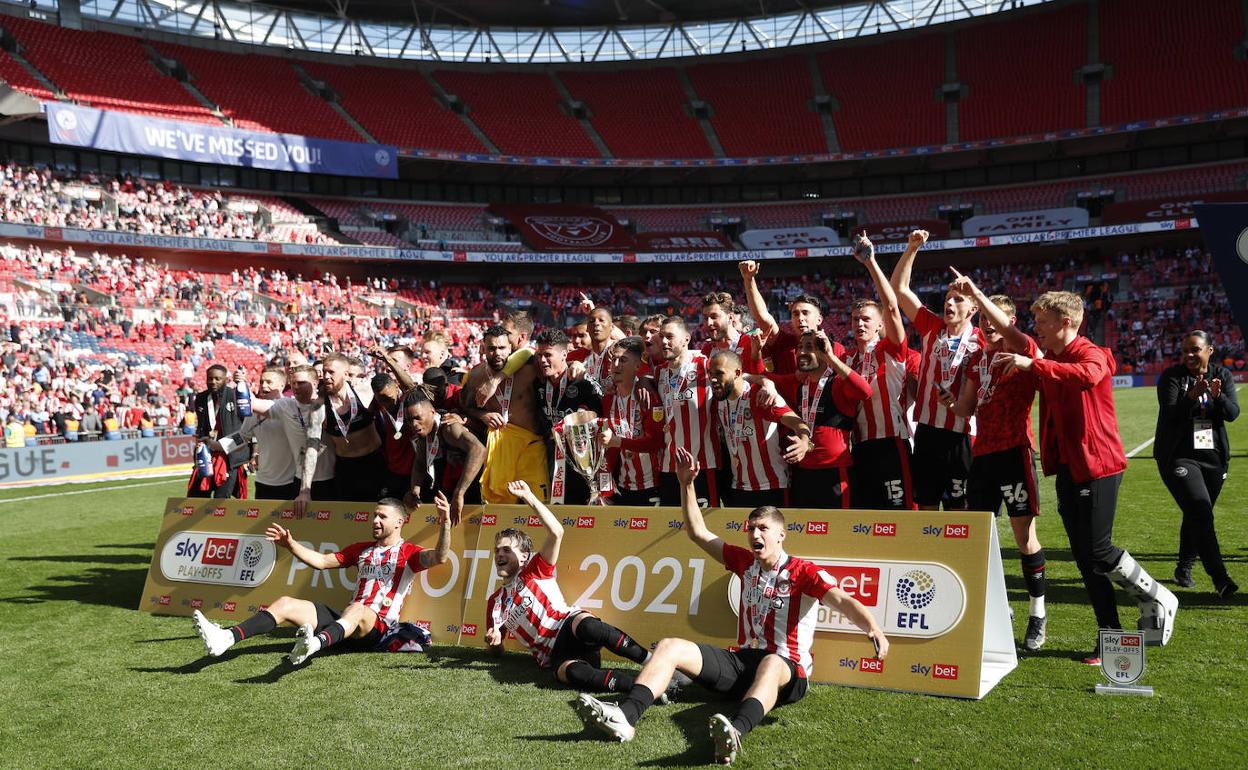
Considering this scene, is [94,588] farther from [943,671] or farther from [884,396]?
[943,671]

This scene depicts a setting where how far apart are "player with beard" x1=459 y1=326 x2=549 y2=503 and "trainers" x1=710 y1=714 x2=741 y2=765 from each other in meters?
3.49

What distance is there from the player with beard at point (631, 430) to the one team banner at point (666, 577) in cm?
77

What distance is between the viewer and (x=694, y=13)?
50.8 meters

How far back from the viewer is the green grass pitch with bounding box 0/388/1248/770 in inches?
172

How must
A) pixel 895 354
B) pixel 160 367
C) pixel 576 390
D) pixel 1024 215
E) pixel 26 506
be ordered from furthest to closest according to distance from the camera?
pixel 1024 215 < pixel 160 367 < pixel 26 506 < pixel 576 390 < pixel 895 354

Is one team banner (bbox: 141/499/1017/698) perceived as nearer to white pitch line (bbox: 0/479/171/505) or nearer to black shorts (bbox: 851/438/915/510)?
black shorts (bbox: 851/438/915/510)

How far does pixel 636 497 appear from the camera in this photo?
755cm

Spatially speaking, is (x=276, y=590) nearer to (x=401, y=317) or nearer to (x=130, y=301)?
(x=130, y=301)

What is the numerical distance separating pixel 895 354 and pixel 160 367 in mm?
27892

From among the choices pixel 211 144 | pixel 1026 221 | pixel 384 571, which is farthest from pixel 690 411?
pixel 1026 221

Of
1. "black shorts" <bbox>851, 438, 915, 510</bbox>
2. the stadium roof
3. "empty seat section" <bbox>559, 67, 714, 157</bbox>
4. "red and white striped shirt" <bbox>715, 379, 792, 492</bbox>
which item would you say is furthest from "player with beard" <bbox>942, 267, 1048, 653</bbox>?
the stadium roof

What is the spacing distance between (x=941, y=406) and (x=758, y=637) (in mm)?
2175

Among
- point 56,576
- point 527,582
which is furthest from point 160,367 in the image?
point 527,582

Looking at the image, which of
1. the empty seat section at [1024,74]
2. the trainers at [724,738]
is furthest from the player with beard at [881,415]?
the empty seat section at [1024,74]
